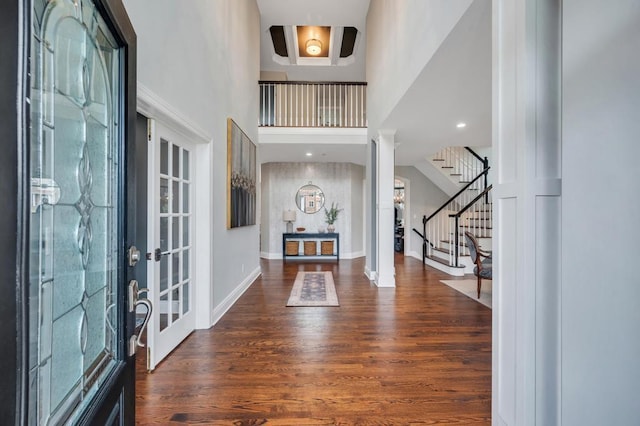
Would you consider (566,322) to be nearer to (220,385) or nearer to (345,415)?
(345,415)

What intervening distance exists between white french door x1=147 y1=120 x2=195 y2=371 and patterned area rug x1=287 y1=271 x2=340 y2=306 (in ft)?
4.78

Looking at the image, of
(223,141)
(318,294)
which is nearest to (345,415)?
(318,294)

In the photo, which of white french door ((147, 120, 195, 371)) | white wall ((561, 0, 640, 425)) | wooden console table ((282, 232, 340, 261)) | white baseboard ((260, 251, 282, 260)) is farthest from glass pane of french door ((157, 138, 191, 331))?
white baseboard ((260, 251, 282, 260))

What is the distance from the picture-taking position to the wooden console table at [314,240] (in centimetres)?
746

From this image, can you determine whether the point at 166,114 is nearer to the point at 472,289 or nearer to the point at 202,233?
the point at 202,233

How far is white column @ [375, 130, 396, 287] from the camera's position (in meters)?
4.74

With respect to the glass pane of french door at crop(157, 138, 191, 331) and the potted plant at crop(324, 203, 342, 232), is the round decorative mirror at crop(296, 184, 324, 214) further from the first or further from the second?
the glass pane of french door at crop(157, 138, 191, 331)

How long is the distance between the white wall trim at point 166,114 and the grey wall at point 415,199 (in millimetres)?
6451

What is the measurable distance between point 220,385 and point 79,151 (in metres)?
1.79

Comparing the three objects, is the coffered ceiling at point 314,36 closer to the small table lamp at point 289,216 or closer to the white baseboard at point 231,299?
the small table lamp at point 289,216

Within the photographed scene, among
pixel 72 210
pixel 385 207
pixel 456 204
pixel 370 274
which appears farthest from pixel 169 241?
pixel 456 204

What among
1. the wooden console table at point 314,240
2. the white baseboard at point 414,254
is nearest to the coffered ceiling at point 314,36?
the wooden console table at point 314,240

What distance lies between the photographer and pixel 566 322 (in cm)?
113

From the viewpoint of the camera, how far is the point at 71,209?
0.84m
